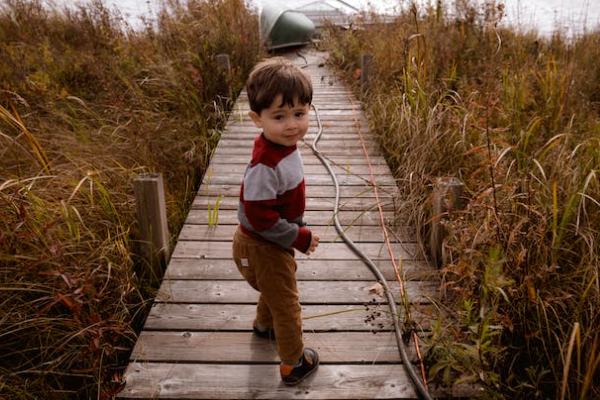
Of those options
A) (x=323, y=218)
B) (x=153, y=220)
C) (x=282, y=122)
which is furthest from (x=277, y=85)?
(x=323, y=218)

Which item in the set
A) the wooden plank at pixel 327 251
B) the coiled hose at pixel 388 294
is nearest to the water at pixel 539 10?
the coiled hose at pixel 388 294

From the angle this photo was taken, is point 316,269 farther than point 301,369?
Yes

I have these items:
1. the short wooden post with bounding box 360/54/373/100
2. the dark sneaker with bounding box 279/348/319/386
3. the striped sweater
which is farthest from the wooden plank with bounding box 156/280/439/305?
the short wooden post with bounding box 360/54/373/100

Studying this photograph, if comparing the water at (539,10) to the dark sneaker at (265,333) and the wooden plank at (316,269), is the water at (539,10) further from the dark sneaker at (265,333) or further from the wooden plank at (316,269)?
the dark sneaker at (265,333)

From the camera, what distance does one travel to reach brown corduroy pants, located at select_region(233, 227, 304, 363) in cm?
181

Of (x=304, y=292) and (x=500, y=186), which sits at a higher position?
(x=500, y=186)

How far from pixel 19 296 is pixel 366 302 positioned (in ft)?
5.36

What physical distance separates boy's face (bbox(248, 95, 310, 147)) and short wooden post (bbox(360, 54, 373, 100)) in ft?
13.8

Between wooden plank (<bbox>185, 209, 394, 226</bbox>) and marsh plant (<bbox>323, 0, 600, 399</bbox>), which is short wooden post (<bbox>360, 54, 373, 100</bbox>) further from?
wooden plank (<bbox>185, 209, 394, 226</bbox>)

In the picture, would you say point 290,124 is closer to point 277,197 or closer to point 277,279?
point 277,197

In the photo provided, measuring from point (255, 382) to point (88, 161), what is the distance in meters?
2.11

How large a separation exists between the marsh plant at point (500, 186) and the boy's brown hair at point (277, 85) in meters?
0.86

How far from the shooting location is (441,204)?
2580 mm

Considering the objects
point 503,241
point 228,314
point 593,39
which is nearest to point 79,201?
point 228,314
